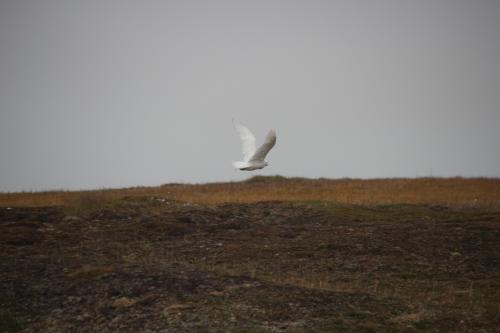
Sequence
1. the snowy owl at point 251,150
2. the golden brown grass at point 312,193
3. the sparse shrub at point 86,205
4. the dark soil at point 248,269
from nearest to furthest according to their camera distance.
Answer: the dark soil at point 248,269 → the sparse shrub at point 86,205 → the golden brown grass at point 312,193 → the snowy owl at point 251,150

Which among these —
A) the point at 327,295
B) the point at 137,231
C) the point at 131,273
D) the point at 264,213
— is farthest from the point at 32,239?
the point at 327,295

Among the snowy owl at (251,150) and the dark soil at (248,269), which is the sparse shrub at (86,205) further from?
the snowy owl at (251,150)

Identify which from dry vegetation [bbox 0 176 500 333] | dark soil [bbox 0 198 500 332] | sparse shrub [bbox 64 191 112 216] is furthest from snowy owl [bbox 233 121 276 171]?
sparse shrub [bbox 64 191 112 216]

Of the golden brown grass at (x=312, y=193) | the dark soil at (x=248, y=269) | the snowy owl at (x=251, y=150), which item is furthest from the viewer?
the snowy owl at (x=251, y=150)

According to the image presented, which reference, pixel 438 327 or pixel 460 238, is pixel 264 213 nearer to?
pixel 460 238

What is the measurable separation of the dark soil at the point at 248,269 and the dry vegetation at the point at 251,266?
40mm

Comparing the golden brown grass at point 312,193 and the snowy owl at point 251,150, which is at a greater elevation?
the snowy owl at point 251,150

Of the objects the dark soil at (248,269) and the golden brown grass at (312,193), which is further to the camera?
the golden brown grass at (312,193)

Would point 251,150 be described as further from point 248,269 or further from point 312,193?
point 248,269

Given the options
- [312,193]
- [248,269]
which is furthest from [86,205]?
[312,193]

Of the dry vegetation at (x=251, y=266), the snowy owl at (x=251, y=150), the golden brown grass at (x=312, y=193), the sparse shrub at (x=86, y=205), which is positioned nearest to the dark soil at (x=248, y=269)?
the dry vegetation at (x=251, y=266)

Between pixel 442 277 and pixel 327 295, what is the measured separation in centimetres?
308

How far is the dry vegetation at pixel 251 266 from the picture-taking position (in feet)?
35.9

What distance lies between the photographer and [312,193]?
2625 centimetres
